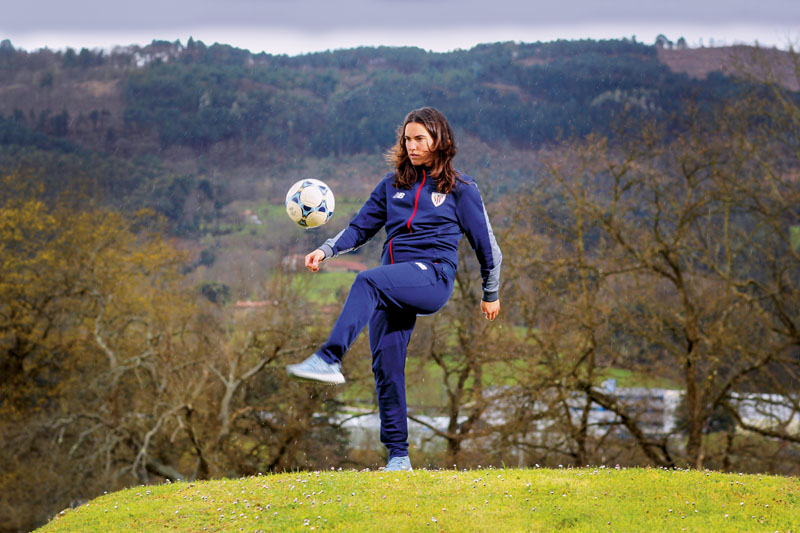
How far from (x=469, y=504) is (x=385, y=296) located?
1746 mm

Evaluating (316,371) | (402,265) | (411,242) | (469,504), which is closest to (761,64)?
A: (411,242)

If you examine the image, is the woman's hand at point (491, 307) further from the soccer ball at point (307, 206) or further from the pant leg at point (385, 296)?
the soccer ball at point (307, 206)

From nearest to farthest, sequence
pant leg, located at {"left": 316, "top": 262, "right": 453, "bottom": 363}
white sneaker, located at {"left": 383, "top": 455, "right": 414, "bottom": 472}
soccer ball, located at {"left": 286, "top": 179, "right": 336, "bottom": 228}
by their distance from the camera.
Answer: pant leg, located at {"left": 316, "top": 262, "right": 453, "bottom": 363} → white sneaker, located at {"left": 383, "top": 455, "right": 414, "bottom": 472} → soccer ball, located at {"left": 286, "top": 179, "right": 336, "bottom": 228}

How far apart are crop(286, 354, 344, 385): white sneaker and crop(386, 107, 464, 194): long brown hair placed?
5.66 feet

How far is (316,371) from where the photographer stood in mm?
5488

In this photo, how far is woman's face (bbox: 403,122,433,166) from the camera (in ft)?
21.4

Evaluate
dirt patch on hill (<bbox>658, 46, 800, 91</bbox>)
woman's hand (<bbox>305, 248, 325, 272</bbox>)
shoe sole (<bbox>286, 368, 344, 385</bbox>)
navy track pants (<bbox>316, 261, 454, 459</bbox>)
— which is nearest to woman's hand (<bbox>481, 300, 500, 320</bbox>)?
navy track pants (<bbox>316, 261, 454, 459</bbox>)

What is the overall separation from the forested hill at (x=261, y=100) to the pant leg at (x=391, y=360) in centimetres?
2979

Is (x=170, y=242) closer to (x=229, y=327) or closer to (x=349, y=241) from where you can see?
(x=229, y=327)

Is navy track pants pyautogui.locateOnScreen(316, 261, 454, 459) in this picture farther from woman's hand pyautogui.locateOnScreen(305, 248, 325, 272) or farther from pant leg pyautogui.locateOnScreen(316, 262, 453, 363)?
woman's hand pyautogui.locateOnScreen(305, 248, 325, 272)

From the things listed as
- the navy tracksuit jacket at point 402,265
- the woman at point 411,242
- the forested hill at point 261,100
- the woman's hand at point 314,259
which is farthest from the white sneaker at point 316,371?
the forested hill at point 261,100

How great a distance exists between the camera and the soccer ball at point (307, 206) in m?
7.61

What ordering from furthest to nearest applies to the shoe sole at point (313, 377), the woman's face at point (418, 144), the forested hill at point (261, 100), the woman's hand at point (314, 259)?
the forested hill at point (261, 100), the woman's face at point (418, 144), the woman's hand at point (314, 259), the shoe sole at point (313, 377)

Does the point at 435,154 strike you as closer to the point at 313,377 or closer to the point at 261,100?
the point at 313,377
